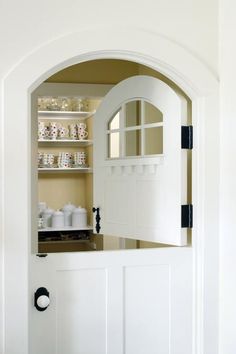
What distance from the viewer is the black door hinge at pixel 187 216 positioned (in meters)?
2.57

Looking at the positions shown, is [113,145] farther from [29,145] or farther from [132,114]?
[29,145]

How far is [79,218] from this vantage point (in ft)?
17.6

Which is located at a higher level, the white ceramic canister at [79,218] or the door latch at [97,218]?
the door latch at [97,218]

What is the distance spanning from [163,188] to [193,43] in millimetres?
727

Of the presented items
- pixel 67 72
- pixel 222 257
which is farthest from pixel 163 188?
pixel 67 72

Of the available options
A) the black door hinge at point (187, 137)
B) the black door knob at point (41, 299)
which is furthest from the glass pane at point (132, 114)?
the black door knob at point (41, 299)

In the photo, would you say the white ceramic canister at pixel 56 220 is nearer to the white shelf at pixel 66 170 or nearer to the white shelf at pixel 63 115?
the white shelf at pixel 66 170

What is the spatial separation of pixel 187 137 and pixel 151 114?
0.37 meters

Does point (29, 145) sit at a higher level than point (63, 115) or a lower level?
lower

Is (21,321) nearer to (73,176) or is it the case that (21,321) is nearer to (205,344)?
(205,344)

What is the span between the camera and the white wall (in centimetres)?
237

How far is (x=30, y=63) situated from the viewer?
225 centimetres

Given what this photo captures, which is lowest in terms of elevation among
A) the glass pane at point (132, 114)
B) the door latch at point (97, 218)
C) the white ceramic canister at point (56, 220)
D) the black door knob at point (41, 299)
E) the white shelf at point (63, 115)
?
the black door knob at point (41, 299)

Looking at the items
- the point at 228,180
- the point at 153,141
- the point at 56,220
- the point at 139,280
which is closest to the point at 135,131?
the point at 153,141
